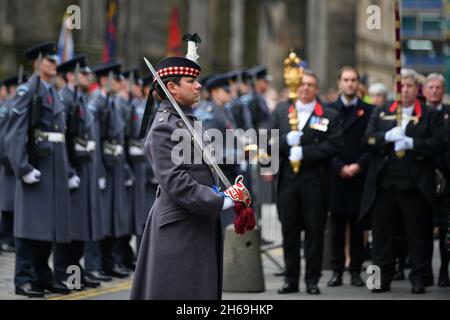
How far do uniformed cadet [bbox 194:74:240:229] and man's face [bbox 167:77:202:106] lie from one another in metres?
6.70

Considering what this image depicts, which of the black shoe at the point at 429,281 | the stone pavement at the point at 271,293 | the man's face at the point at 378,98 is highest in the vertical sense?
the man's face at the point at 378,98

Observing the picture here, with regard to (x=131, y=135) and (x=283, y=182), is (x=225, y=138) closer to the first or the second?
(x=131, y=135)

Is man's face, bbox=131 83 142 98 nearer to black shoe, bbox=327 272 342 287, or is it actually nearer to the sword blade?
black shoe, bbox=327 272 342 287

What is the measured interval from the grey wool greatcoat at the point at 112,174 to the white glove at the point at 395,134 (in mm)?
3091

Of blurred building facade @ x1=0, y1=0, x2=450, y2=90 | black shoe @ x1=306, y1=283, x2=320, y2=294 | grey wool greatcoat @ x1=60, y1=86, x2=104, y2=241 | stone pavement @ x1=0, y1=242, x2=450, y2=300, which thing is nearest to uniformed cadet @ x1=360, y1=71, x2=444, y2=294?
stone pavement @ x1=0, y1=242, x2=450, y2=300

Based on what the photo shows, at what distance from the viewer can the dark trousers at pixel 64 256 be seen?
41.1 ft

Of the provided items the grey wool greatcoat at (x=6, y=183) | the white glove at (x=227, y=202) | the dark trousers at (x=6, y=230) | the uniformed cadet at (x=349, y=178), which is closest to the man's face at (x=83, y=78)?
the grey wool greatcoat at (x=6, y=183)

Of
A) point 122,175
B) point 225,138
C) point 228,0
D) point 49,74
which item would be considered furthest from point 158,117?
point 228,0

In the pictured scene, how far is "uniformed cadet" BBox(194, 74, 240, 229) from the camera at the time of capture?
51.1ft

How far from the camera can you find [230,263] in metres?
13.2

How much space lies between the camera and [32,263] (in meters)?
12.0

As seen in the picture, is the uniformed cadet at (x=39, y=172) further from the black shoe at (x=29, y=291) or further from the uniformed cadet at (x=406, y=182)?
the uniformed cadet at (x=406, y=182)
